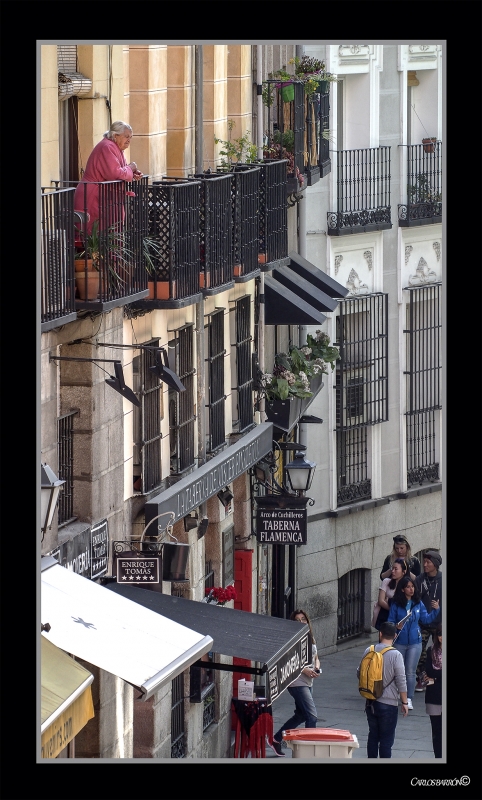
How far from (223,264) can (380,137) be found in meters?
10.1

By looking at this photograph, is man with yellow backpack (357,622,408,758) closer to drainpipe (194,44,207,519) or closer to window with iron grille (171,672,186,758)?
window with iron grille (171,672,186,758)

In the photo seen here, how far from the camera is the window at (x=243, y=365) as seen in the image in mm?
23516

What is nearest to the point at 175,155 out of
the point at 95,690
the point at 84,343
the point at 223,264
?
the point at 223,264

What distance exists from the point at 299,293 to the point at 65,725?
44.4 ft

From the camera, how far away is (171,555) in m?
17.6

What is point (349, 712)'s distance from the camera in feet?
80.4

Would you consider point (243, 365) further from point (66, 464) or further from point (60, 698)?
point (60, 698)

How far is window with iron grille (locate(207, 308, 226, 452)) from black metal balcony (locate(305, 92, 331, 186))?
13.2 ft

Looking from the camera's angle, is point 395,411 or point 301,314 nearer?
point 301,314

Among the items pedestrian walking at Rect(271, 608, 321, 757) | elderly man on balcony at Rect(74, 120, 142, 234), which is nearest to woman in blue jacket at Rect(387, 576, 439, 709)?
pedestrian walking at Rect(271, 608, 321, 757)

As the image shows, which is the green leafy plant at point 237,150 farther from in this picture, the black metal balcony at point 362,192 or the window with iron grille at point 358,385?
the window with iron grille at point 358,385

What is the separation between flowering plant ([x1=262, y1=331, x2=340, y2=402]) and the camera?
81.9ft
